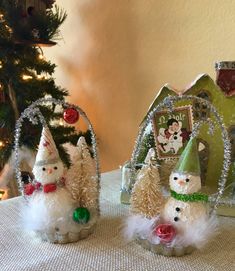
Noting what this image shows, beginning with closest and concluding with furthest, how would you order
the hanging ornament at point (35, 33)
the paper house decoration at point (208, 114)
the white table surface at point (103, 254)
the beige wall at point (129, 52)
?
the white table surface at point (103, 254), the paper house decoration at point (208, 114), the beige wall at point (129, 52), the hanging ornament at point (35, 33)

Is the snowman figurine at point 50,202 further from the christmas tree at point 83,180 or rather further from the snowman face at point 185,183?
the snowman face at point 185,183

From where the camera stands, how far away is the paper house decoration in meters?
0.64

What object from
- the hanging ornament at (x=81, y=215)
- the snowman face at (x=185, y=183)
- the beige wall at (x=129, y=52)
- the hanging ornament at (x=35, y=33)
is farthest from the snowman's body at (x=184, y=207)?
the hanging ornament at (x=35, y=33)

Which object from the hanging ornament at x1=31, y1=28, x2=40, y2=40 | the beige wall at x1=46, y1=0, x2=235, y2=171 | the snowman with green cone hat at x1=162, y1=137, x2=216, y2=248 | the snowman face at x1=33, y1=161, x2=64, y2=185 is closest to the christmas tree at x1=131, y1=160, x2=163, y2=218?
the snowman with green cone hat at x1=162, y1=137, x2=216, y2=248

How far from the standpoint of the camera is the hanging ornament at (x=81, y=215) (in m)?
→ 0.53

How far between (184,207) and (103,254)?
14 cm

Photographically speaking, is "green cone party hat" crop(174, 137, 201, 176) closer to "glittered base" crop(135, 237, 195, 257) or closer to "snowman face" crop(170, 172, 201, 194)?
"snowman face" crop(170, 172, 201, 194)

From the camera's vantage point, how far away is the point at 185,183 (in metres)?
0.47

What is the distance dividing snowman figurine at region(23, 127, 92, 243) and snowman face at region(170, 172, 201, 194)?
0.17 meters

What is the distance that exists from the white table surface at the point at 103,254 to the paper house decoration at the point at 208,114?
0.37ft

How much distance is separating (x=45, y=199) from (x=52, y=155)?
0.07 meters

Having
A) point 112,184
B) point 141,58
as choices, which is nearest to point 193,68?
point 141,58

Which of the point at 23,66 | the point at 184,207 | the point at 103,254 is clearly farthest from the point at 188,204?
the point at 23,66

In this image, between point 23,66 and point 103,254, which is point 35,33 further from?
point 103,254
